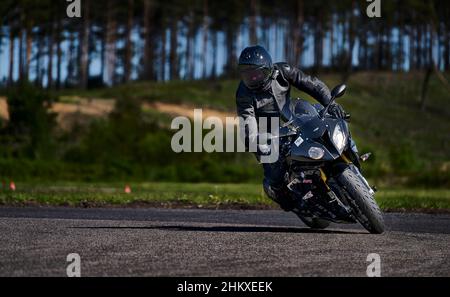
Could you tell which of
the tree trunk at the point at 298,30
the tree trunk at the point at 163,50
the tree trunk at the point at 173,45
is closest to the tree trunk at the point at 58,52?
the tree trunk at the point at 163,50

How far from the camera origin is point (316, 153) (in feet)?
37.6

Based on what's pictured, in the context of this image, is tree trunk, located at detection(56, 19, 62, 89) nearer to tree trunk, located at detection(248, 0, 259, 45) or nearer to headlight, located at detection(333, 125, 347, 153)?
tree trunk, located at detection(248, 0, 259, 45)

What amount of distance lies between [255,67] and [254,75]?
4.3 inches

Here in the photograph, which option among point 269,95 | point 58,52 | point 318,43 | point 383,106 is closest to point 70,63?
point 58,52

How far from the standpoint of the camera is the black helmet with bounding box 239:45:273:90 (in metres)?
12.0

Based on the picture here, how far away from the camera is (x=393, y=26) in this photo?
4328 inches

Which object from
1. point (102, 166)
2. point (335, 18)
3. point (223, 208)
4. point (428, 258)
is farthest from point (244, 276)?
point (335, 18)

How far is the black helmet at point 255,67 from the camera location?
39.5ft

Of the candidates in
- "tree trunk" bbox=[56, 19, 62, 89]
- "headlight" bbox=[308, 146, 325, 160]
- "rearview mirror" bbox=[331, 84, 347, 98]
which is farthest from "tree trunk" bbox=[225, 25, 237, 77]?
"headlight" bbox=[308, 146, 325, 160]

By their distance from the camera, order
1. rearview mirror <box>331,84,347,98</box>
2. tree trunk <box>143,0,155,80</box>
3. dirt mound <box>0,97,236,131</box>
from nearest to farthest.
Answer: rearview mirror <box>331,84,347,98</box> → dirt mound <box>0,97,236,131</box> → tree trunk <box>143,0,155,80</box>

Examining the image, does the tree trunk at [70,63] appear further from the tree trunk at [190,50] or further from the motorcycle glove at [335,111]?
the motorcycle glove at [335,111]

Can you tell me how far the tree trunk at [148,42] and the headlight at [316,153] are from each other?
79.7 meters

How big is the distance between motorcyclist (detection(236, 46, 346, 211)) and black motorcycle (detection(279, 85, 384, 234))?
194 mm

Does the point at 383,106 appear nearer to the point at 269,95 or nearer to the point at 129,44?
the point at 129,44
